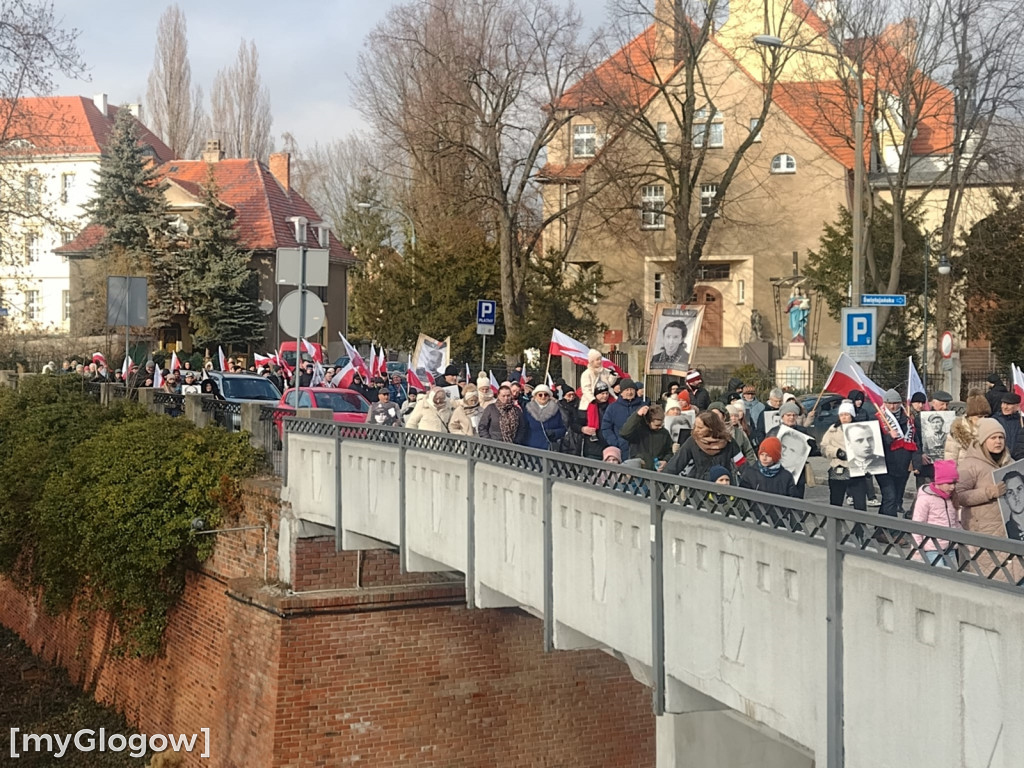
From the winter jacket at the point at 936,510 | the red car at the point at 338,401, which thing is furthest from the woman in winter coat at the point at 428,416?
the red car at the point at 338,401

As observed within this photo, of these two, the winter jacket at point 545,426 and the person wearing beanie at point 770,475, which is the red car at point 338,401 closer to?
the winter jacket at point 545,426

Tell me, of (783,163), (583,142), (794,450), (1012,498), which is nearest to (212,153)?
(583,142)

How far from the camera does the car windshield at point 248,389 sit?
25703mm

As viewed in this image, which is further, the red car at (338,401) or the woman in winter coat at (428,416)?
the red car at (338,401)

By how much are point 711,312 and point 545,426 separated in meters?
37.3

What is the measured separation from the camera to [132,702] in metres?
19.9

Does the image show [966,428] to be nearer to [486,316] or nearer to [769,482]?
[769,482]

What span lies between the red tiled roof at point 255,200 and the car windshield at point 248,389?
30.8 m

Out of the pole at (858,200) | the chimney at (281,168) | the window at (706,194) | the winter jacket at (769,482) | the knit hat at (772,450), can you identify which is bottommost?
the winter jacket at (769,482)

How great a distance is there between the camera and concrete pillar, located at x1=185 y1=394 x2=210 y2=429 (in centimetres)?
1934

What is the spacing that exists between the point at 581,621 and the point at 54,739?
13.5 meters

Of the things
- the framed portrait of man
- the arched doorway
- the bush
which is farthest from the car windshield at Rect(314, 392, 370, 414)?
the arched doorway

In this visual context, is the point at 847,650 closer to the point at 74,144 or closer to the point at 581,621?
the point at 581,621

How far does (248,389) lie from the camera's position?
25.9 meters
